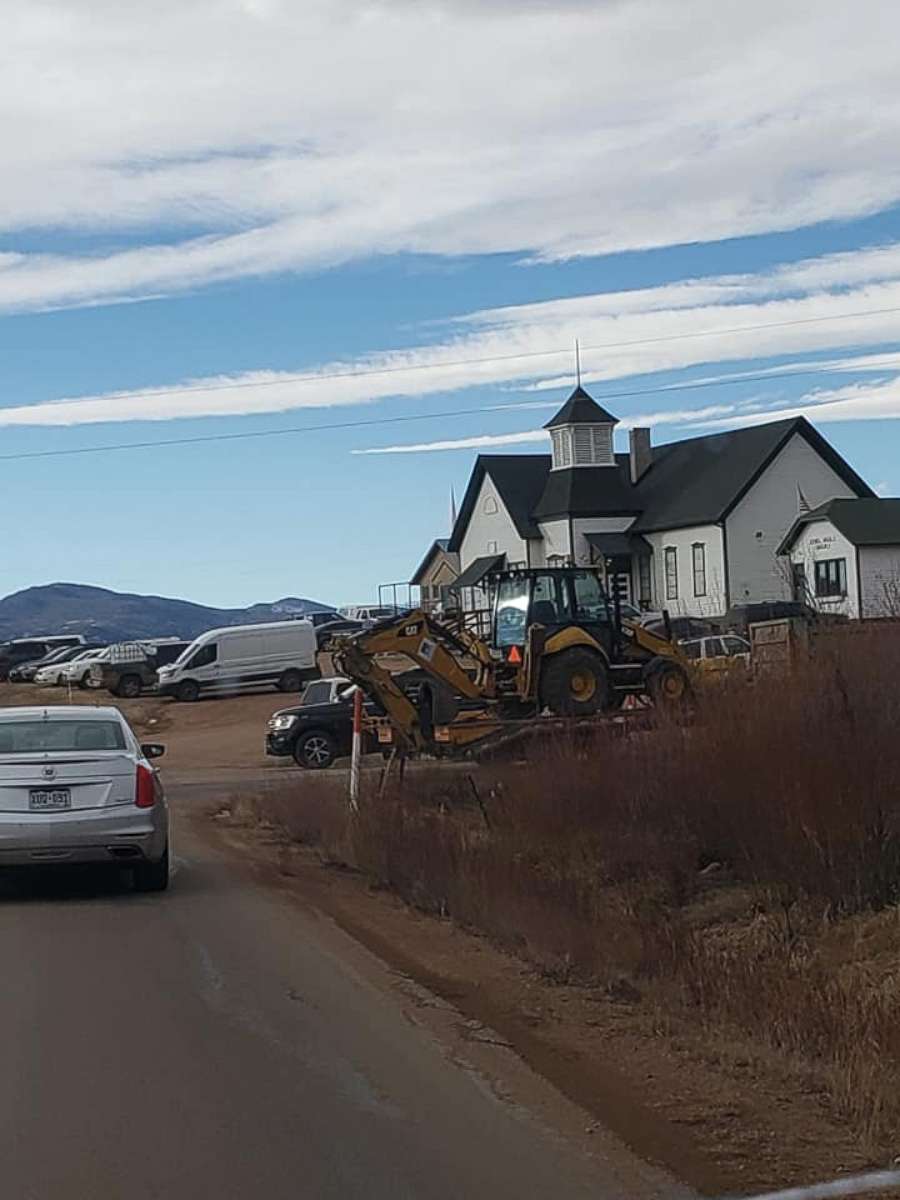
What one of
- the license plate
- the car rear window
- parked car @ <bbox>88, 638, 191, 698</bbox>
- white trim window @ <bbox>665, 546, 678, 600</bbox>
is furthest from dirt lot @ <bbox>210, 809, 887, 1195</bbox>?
white trim window @ <bbox>665, 546, 678, 600</bbox>

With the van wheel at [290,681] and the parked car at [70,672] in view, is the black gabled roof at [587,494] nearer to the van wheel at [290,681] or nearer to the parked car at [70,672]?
the parked car at [70,672]

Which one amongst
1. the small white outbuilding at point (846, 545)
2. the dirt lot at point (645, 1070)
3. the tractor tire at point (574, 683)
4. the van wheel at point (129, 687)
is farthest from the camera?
the small white outbuilding at point (846, 545)

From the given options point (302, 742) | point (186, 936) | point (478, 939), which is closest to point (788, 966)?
point (478, 939)

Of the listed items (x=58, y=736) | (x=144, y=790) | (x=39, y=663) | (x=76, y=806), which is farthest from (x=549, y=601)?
(x=39, y=663)

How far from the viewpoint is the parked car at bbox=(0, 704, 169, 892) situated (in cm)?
1491

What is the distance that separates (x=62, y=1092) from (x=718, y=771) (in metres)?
9.45

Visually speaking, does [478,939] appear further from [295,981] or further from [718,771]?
[718,771]

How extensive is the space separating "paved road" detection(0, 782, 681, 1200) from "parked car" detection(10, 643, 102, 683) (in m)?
55.1

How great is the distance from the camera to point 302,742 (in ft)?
113

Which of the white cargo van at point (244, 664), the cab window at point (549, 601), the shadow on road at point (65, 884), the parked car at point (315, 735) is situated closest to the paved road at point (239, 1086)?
the shadow on road at point (65, 884)

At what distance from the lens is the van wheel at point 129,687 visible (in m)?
55.9

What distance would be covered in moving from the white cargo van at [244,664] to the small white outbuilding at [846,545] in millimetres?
15190

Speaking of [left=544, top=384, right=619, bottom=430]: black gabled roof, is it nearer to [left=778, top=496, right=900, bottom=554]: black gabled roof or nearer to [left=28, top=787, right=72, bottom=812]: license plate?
[left=778, top=496, right=900, bottom=554]: black gabled roof

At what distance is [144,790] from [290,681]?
38192 millimetres
